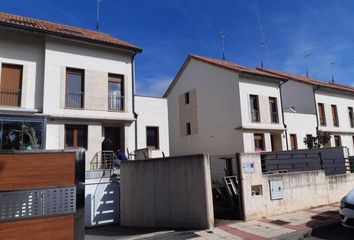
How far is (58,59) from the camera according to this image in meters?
14.7

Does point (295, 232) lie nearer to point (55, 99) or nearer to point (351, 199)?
point (351, 199)

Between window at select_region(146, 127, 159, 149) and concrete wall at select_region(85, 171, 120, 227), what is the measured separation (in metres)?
4.50

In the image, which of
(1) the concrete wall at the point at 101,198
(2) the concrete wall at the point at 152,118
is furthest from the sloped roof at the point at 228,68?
(1) the concrete wall at the point at 101,198

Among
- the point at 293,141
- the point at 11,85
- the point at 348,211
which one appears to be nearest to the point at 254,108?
the point at 293,141

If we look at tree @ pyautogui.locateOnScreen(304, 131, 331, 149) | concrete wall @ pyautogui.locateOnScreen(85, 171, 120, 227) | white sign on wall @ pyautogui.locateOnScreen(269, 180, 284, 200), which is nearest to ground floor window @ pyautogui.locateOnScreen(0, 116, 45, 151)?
concrete wall @ pyautogui.locateOnScreen(85, 171, 120, 227)

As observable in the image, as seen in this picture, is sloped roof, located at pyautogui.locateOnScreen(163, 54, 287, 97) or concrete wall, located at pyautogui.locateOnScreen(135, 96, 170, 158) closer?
concrete wall, located at pyautogui.locateOnScreen(135, 96, 170, 158)

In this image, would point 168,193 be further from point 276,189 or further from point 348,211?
point 348,211

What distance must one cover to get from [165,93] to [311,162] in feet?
52.4

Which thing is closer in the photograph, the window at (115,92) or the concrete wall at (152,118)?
the window at (115,92)

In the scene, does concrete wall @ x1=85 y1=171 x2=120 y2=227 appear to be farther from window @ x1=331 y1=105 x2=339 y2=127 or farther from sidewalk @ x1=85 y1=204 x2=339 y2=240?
window @ x1=331 y1=105 x2=339 y2=127

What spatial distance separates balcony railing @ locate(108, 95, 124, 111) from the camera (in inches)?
625

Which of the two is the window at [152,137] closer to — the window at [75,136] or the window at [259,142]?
the window at [75,136]

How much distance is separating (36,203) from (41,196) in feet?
0.33

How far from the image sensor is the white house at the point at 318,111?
77.9 ft
